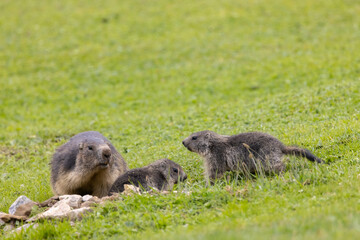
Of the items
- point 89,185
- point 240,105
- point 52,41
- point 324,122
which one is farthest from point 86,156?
point 52,41

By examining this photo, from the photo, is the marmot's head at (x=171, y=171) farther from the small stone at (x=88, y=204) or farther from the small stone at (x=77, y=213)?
the small stone at (x=77, y=213)

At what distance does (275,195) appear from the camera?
701 cm

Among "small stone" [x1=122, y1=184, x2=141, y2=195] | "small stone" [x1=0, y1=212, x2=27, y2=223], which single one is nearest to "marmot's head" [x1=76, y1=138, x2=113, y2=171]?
"small stone" [x1=122, y1=184, x2=141, y2=195]

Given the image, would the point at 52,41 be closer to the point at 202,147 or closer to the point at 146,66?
the point at 146,66

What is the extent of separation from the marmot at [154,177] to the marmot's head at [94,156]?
16.7 inches

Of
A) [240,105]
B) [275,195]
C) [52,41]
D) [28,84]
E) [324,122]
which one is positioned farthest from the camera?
[52,41]

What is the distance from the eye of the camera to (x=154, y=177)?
9078mm

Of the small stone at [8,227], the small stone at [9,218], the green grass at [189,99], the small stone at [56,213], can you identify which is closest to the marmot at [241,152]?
the green grass at [189,99]

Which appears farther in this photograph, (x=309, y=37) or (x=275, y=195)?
(x=309, y=37)

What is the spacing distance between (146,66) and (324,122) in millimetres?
13270

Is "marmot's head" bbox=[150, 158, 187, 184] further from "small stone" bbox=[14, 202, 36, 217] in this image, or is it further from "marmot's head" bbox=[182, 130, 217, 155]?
"small stone" bbox=[14, 202, 36, 217]

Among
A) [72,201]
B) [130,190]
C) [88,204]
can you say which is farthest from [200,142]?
[72,201]

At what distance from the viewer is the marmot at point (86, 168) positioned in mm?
8664

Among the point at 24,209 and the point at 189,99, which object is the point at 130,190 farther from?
the point at 189,99
